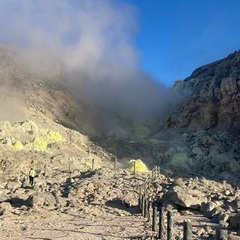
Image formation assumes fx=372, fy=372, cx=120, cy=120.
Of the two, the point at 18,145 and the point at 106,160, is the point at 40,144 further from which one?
the point at 106,160

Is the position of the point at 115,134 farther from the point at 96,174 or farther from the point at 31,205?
the point at 31,205

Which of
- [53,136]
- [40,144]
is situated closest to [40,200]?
[40,144]

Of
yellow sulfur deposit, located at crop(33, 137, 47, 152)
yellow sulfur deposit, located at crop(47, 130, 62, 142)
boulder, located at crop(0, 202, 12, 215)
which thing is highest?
yellow sulfur deposit, located at crop(47, 130, 62, 142)

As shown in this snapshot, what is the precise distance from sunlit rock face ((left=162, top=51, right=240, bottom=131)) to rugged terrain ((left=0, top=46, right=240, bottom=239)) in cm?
12

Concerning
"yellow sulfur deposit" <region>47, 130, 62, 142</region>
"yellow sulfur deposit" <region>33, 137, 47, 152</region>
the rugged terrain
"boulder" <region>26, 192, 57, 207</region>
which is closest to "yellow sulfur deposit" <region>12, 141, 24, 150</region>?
the rugged terrain

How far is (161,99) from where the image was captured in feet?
171

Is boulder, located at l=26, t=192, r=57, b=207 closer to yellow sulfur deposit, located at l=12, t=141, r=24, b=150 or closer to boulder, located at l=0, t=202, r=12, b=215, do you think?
boulder, located at l=0, t=202, r=12, b=215

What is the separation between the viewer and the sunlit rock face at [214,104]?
4184cm

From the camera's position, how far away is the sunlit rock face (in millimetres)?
41844

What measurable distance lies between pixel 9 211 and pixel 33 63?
3820 centimetres

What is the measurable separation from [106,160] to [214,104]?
57.6 ft

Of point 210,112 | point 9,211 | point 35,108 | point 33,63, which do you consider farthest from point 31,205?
point 33,63

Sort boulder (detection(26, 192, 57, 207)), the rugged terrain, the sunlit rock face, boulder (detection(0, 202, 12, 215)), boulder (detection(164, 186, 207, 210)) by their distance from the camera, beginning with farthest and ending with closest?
the sunlit rock face
boulder (detection(164, 186, 207, 210))
boulder (detection(26, 192, 57, 207))
boulder (detection(0, 202, 12, 215))
the rugged terrain

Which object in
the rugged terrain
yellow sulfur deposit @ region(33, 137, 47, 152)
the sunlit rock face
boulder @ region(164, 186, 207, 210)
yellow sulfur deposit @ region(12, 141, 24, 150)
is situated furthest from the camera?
the sunlit rock face
